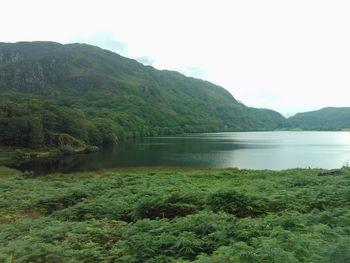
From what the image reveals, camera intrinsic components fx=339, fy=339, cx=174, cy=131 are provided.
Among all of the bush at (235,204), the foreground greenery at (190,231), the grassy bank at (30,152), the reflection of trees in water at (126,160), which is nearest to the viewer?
the foreground greenery at (190,231)

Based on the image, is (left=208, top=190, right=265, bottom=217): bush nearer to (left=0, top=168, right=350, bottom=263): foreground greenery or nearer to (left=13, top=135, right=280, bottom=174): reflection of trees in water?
(left=0, top=168, right=350, bottom=263): foreground greenery

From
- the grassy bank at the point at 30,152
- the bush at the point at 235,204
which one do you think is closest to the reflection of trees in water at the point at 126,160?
the grassy bank at the point at 30,152

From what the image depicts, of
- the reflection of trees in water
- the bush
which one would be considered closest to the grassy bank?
the reflection of trees in water

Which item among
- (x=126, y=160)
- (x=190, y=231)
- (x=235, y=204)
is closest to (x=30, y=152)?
(x=126, y=160)

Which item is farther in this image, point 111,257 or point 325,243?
point 111,257

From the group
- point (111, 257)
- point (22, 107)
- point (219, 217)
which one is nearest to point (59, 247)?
point (111, 257)

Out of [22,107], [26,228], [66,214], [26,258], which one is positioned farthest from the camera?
[22,107]

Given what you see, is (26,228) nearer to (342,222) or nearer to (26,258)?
(26,258)

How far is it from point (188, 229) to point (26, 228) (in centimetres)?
819

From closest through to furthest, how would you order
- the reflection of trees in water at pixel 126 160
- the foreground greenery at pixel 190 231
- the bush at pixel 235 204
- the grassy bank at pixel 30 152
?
the foreground greenery at pixel 190 231, the bush at pixel 235 204, the reflection of trees in water at pixel 126 160, the grassy bank at pixel 30 152

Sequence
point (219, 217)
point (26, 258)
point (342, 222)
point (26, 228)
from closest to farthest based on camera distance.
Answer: point (26, 258) → point (342, 222) → point (219, 217) → point (26, 228)

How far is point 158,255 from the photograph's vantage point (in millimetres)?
12602

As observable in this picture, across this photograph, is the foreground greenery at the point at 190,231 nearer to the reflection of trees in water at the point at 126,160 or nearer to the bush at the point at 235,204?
the bush at the point at 235,204

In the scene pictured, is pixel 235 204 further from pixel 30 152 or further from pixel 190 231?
pixel 30 152
